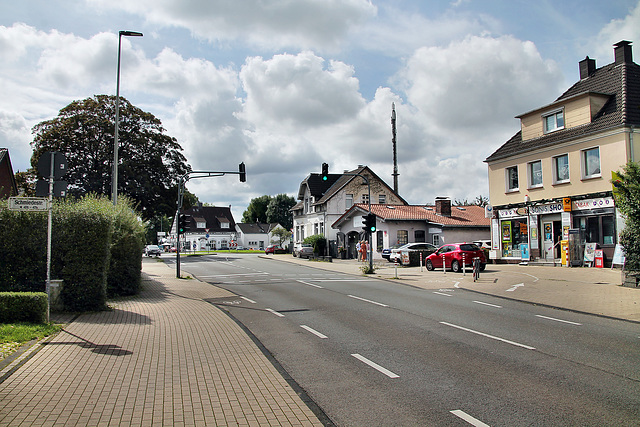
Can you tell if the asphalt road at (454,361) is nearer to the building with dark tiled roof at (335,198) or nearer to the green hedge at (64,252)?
the green hedge at (64,252)

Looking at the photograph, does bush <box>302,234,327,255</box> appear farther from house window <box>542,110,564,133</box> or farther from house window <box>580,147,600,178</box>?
house window <box>580,147,600,178</box>

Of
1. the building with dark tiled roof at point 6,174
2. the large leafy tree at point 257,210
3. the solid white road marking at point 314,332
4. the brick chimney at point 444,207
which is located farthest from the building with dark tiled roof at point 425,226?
the large leafy tree at point 257,210

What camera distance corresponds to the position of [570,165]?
1039 inches

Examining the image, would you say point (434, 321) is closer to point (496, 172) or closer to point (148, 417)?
point (148, 417)

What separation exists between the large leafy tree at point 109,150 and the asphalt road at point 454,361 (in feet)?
120

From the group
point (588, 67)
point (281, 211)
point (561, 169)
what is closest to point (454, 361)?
point (561, 169)

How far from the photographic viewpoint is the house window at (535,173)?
28.9m

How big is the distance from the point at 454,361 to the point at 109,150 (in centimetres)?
4584

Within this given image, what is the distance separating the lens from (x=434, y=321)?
11.3m

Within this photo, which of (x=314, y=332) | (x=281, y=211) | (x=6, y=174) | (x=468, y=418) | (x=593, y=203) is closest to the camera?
(x=468, y=418)

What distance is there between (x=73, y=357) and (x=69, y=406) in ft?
8.10

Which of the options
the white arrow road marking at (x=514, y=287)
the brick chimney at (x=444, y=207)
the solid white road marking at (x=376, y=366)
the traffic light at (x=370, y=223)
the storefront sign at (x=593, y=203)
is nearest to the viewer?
the solid white road marking at (x=376, y=366)

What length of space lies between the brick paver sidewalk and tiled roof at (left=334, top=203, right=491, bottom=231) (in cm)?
3252

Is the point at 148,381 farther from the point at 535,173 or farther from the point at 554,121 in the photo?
the point at 554,121
